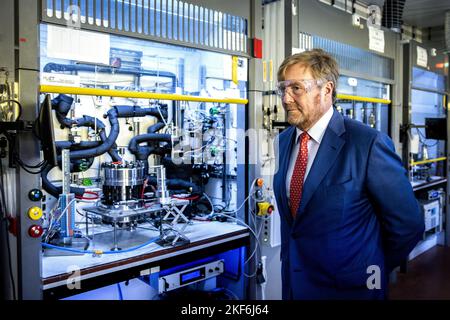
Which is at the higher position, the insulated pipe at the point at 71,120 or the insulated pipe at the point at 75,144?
the insulated pipe at the point at 71,120

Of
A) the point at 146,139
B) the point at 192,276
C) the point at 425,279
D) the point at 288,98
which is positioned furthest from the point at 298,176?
the point at 425,279

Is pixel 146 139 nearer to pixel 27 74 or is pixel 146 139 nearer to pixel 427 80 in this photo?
pixel 27 74

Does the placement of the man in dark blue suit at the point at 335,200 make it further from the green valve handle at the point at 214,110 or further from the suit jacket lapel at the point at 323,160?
the green valve handle at the point at 214,110

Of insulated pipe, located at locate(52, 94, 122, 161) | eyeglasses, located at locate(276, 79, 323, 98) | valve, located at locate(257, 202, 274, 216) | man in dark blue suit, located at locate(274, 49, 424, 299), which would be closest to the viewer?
man in dark blue suit, located at locate(274, 49, 424, 299)

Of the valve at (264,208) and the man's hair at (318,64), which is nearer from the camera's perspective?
the man's hair at (318,64)

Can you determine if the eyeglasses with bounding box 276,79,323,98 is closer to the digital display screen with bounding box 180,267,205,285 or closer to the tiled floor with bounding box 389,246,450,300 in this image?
the digital display screen with bounding box 180,267,205,285

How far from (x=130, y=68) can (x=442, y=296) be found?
3.34 m

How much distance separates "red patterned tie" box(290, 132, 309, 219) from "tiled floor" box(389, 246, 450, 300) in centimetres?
247

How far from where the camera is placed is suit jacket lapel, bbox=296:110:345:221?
5.07ft

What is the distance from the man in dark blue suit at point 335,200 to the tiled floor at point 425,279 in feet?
7.45

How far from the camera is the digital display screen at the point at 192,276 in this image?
2365mm

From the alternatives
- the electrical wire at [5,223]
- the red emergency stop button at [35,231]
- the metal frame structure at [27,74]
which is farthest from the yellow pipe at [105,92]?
the red emergency stop button at [35,231]

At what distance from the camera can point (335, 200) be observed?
1510 millimetres

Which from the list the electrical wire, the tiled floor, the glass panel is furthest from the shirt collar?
the glass panel
